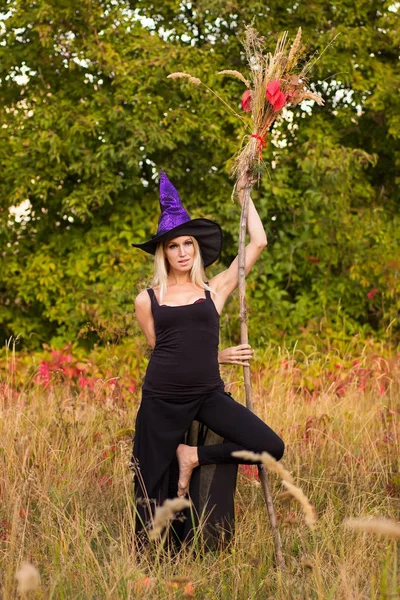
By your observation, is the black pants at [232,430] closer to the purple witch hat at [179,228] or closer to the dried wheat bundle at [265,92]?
the purple witch hat at [179,228]

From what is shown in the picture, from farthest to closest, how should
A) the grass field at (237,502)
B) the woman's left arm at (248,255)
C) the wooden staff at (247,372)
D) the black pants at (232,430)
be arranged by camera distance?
the woman's left arm at (248,255)
the black pants at (232,430)
the wooden staff at (247,372)
the grass field at (237,502)

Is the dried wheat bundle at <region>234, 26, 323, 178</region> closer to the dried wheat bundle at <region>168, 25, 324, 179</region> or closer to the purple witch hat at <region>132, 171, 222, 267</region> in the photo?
the dried wheat bundle at <region>168, 25, 324, 179</region>

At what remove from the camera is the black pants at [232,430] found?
3.29 metres

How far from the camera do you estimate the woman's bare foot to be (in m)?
3.43

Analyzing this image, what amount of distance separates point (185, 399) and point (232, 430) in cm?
25

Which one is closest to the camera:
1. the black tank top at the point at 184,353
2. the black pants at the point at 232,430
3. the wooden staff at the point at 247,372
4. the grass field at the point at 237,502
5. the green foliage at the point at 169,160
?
the grass field at the point at 237,502

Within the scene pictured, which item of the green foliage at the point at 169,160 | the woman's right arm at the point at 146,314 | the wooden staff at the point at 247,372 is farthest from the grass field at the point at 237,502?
the green foliage at the point at 169,160

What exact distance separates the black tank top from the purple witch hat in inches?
12.4

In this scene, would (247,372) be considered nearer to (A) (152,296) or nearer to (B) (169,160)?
(A) (152,296)

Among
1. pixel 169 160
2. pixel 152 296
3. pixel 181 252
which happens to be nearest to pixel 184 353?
pixel 152 296

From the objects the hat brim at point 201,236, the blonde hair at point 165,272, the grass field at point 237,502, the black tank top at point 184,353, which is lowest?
the grass field at point 237,502

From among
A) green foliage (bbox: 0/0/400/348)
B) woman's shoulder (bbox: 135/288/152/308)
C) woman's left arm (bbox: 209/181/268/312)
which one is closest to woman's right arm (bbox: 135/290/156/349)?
woman's shoulder (bbox: 135/288/152/308)

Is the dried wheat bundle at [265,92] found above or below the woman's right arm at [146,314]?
above

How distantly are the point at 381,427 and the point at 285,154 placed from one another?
418cm
